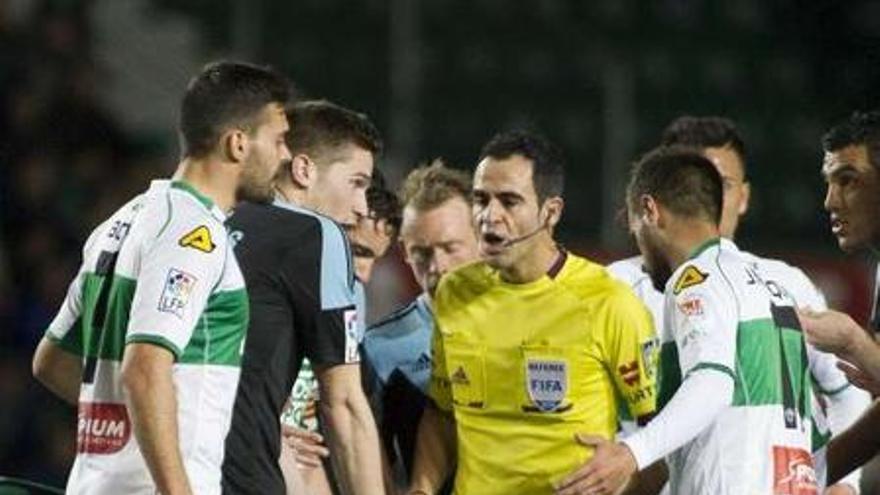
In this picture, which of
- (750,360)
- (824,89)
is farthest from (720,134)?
(824,89)

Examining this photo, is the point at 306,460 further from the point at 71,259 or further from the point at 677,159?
the point at 71,259

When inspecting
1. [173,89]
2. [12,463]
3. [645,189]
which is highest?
[173,89]

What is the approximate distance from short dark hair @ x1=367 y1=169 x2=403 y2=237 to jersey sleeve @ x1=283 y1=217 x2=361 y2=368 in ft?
3.72

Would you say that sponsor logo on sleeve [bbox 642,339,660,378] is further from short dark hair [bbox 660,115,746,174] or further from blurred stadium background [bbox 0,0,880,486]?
blurred stadium background [bbox 0,0,880,486]

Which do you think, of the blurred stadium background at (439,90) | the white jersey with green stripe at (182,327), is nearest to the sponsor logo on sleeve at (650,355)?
the white jersey with green stripe at (182,327)

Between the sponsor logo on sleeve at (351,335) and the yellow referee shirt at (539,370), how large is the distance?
27.7 inches

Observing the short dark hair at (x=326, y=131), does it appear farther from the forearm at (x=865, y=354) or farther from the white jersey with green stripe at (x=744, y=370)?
the forearm at (x=865, y=354)

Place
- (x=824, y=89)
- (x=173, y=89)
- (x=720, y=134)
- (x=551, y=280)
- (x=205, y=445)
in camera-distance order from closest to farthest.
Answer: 1. (x=205, y=445)
2. (x=551, y=280)
3. (x=720, y=134)
4. (x=173, y=89)
5. (x=824, y=89)

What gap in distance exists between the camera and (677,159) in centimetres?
697

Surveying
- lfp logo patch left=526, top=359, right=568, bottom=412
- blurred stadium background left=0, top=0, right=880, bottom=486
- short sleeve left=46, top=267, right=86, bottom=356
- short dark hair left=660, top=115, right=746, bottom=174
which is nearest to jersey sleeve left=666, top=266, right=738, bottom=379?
lfp logo patch left=526, top=359, right=568, bottom=412

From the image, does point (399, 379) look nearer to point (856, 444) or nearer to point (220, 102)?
point (856, 444)

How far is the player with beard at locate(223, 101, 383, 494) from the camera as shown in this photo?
20.9 ft

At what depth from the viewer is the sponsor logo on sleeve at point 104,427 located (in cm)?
584

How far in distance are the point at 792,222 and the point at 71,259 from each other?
196 inches
